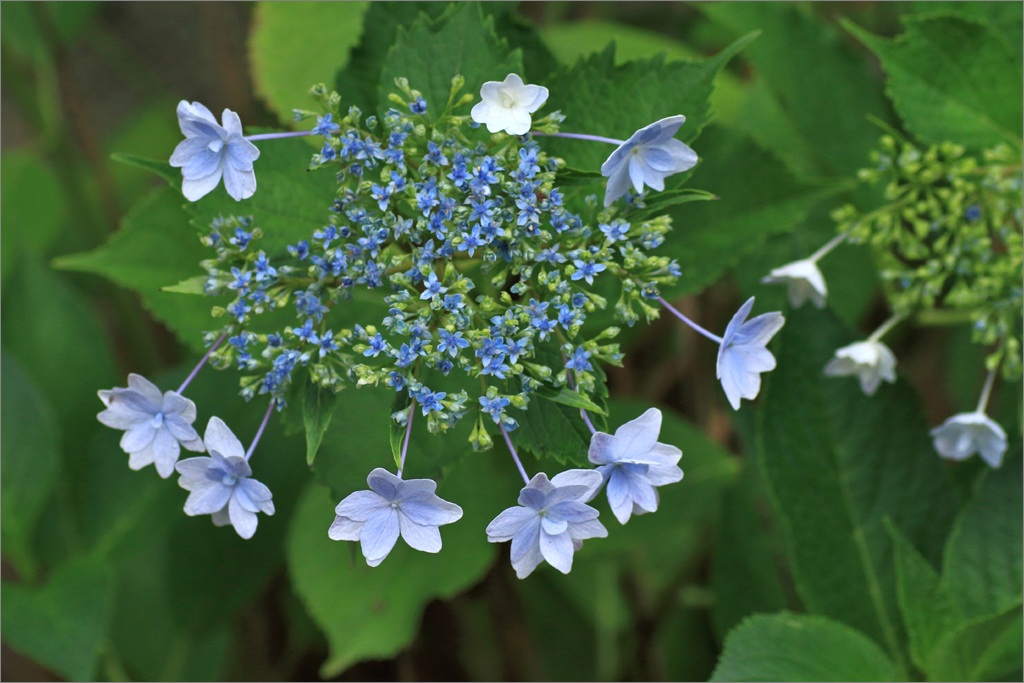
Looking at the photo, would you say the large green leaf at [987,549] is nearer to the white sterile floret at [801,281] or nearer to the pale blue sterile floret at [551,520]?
the white sterile floret at [801,281]

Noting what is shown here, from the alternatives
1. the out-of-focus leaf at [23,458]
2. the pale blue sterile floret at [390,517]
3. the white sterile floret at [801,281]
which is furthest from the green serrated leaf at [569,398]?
the out-of-focus leaf at [23,458]

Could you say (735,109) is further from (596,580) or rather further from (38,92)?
(38,92)

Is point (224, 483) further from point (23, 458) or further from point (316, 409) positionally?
point (23, 458)

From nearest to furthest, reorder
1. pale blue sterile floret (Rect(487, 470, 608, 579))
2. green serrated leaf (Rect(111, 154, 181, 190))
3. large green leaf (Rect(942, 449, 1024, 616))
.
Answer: pale blue sterile floret (Rect(487, 470, 608, 579)) → green serrated leaf (Rect(111, 154, 181, 190)) → large green leaf (Rect(942, 449, 1024, 616))

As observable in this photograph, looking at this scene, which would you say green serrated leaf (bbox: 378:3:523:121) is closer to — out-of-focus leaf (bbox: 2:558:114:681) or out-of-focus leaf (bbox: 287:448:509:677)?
out-of-focus leaf (bbox: 287:448:509:677)

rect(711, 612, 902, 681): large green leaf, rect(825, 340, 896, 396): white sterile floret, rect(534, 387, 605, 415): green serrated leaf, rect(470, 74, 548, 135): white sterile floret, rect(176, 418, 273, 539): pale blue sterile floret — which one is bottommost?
rect(711, 612, 902, 681): large green leaf

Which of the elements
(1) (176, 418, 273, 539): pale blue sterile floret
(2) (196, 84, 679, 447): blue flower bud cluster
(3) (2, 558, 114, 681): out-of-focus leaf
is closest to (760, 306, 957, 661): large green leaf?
(2) (196, 84, 679, 447): blue flower bud cluster

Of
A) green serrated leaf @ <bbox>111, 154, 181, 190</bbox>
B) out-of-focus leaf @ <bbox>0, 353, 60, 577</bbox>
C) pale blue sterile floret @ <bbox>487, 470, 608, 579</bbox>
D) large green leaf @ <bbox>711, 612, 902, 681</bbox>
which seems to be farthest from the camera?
out-of-focus leaf @ <bbox>0, 353, 60, 577</bbox>
